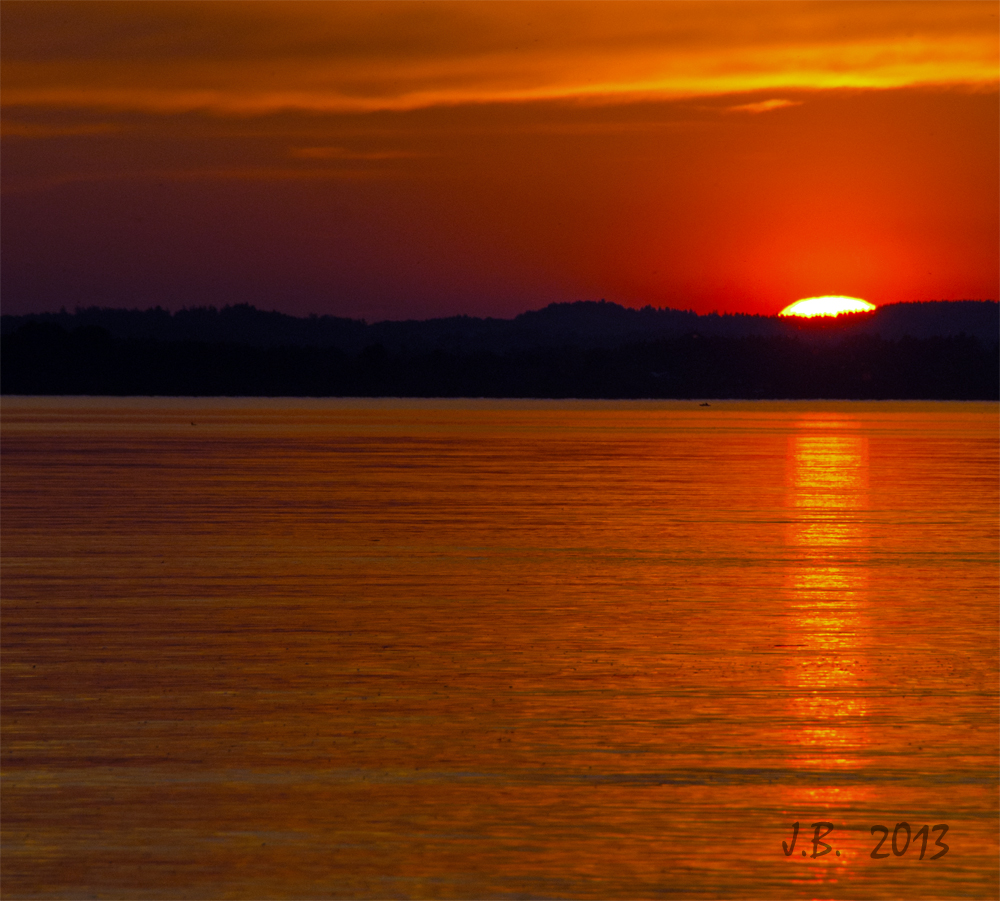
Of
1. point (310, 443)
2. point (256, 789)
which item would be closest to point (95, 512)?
point (256, 789)

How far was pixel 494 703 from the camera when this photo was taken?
11.8 m

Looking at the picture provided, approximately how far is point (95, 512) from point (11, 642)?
1225 centimetres

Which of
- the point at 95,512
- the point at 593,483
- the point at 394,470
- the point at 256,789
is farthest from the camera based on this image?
the point at 394,470

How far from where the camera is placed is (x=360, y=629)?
1493cm

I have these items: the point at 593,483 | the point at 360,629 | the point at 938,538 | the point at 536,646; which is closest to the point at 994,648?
the point at 536,646

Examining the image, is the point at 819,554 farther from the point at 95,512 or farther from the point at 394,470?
the point at 394,470

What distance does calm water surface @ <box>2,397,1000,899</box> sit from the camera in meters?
8.38

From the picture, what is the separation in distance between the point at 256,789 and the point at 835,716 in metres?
4.45

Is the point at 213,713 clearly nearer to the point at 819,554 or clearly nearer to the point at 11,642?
the point at 11,642

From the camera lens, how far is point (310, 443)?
186ft

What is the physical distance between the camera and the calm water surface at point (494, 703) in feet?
27.5

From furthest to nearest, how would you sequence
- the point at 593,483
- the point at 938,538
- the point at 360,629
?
the point at 593,483 < the point at 938,538 < the point at 360,629

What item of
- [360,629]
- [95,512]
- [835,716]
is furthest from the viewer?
[95,512]

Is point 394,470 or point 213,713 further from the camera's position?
point 394,470
